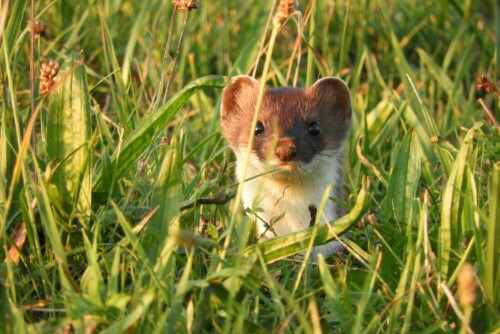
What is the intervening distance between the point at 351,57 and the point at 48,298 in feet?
14.8

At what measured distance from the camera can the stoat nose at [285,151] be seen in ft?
12.6

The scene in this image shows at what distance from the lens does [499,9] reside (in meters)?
7.00

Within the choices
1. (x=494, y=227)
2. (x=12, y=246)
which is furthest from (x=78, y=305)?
(x=494, y=227)

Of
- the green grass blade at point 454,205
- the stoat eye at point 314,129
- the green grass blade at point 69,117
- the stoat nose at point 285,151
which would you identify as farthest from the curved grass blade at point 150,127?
the stoat eye at point 314,129

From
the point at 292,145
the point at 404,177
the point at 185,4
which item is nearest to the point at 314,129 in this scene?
the point at 292,145

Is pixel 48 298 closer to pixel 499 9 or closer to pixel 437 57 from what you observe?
pixel 437 57

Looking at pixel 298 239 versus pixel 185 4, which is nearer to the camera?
pixel 298 239

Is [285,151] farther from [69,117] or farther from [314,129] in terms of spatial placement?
[69,117]

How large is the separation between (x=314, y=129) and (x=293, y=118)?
158 millimetres

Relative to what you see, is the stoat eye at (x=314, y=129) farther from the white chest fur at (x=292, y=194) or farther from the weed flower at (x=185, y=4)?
the weed flower at (x=185, y=4)

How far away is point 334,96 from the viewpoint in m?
4.68

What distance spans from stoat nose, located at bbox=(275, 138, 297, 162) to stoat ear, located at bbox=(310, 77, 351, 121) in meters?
0.73

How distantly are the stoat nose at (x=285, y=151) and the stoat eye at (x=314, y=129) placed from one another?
0.49m

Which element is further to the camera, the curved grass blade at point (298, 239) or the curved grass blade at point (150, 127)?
the curved grass blade at point (150, 127)
